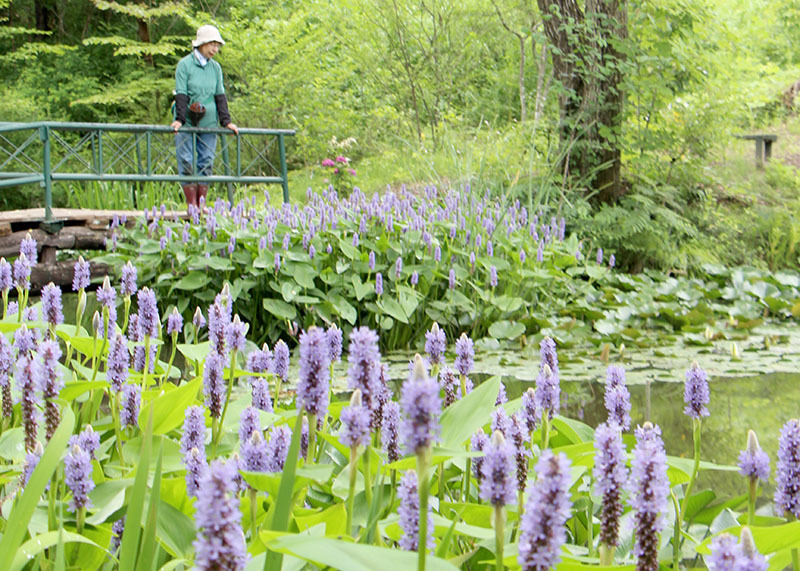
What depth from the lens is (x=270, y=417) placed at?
4.91 feet

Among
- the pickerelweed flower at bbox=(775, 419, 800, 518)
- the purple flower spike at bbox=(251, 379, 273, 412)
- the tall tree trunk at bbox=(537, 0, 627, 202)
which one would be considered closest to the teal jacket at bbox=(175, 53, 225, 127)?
the tall tree trunk at bbox=(537, 0, 627, 202)

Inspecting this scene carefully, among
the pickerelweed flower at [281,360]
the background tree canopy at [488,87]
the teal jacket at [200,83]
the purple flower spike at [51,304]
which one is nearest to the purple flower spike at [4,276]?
the purple flower spike at [51,304]

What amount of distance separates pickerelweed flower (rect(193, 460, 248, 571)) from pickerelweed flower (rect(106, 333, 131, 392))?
81cm

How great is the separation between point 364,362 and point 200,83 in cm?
792

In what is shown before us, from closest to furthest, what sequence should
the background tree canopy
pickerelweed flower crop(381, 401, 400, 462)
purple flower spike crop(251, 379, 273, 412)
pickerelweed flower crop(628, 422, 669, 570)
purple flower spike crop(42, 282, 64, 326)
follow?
pickerelweed flower crop(628, 422, 669, 570)
pickerelweed flower crop(381, 401, 400, 462)
purple flower spike crop(251, 379, 273, 412)
purple flower spike crop(42, 282, 64, 326)
the background tree canopy

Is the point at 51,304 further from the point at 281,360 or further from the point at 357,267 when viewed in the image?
the point at 357,267

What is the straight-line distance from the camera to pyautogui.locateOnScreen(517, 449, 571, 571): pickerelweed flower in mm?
683

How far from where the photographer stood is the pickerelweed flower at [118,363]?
1414mm

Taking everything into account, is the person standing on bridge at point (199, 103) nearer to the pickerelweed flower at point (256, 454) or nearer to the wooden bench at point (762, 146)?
the wooden bench at point (762, 146)

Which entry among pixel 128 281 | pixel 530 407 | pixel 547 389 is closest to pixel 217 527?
pixel 547 389

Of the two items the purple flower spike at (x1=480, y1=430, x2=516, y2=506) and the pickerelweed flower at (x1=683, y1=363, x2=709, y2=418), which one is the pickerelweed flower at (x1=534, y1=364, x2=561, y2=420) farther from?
the purple flower spike at (x1=480, y1=430, x2=516, y2=506)

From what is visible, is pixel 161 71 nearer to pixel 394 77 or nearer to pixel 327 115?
pixel 327 115

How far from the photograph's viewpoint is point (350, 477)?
0.94m

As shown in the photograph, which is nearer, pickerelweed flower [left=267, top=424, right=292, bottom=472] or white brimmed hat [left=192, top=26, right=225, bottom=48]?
→ pickerelweed flower [left=267, top=424, right=292, bottom=472]
